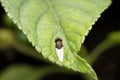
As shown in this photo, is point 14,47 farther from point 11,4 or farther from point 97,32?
point 11,4

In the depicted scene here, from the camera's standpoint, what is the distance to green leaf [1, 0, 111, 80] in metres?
1.10

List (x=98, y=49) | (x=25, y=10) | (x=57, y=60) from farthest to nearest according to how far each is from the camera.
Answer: (x=98, y=49) → (x=25, y=10) → (x=57, y=60)

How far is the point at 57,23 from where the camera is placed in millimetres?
1153

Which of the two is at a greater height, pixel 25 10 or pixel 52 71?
pixel 25 10

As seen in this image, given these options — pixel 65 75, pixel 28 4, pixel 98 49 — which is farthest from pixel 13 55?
pixel 28 4

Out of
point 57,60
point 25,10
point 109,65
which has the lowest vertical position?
point 109,65

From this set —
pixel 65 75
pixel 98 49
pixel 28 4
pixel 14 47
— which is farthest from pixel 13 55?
pixel 28 4

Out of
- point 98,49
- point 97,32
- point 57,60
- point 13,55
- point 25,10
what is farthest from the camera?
point 97,32

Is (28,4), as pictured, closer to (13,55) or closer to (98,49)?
(98,49)

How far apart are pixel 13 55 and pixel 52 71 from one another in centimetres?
31

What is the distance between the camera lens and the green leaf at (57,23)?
1102 mm

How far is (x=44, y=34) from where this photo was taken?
3.77 feet

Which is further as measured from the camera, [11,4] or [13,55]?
[13,55]

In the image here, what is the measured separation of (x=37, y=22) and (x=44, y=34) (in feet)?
0.17
